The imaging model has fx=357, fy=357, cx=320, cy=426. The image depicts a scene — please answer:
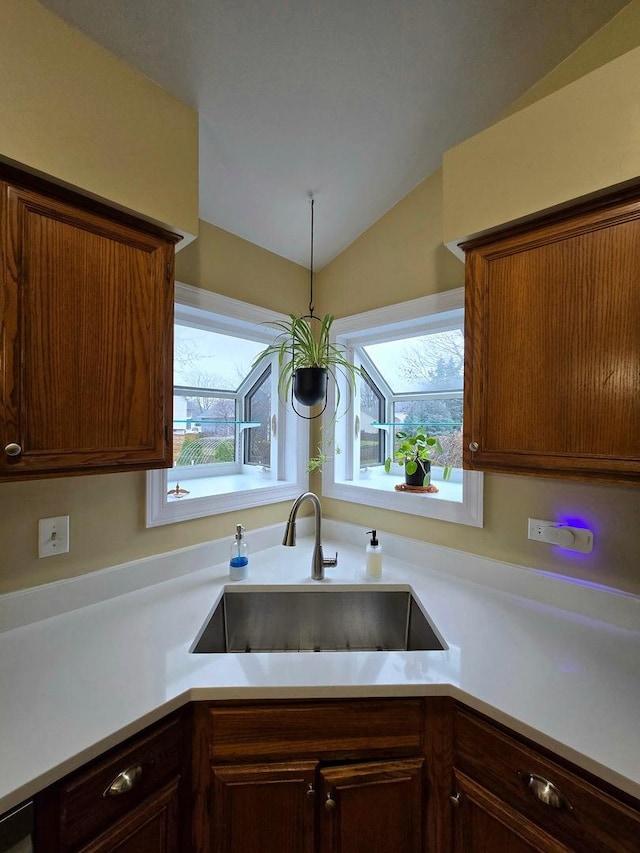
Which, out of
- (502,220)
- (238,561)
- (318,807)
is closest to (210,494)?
(238,561)

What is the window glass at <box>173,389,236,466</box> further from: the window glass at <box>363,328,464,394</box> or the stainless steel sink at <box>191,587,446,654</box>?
the window glass at <box>363,328,464,394</box>

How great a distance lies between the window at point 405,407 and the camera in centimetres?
153

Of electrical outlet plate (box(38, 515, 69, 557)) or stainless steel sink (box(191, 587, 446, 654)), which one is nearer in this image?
electrical outlet plate (box(38, 515, 69, 557))

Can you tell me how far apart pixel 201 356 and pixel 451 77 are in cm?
137

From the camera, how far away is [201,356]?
1.69 meters

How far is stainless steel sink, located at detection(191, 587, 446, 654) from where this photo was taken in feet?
4.50

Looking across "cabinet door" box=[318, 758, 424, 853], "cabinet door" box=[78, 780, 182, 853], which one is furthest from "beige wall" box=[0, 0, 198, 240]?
"cabinet door" box=[318, 758, 424, 853]

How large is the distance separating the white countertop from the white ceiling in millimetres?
1590

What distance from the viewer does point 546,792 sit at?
2.41ft

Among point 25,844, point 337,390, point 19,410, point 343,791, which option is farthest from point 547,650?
point 19,410

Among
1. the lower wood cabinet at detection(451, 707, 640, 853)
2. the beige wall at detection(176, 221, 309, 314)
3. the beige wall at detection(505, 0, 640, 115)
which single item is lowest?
the lower wood cabinet at detection(451, 707, 640, 853)

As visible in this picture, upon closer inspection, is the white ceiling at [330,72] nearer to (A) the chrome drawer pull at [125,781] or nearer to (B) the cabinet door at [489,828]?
(A) the chrome drawer pull at [125,781]

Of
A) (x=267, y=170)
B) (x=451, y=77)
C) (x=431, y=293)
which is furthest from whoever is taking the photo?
(x=431, y=293)

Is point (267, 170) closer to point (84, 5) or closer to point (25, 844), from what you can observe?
point (84, 5)
